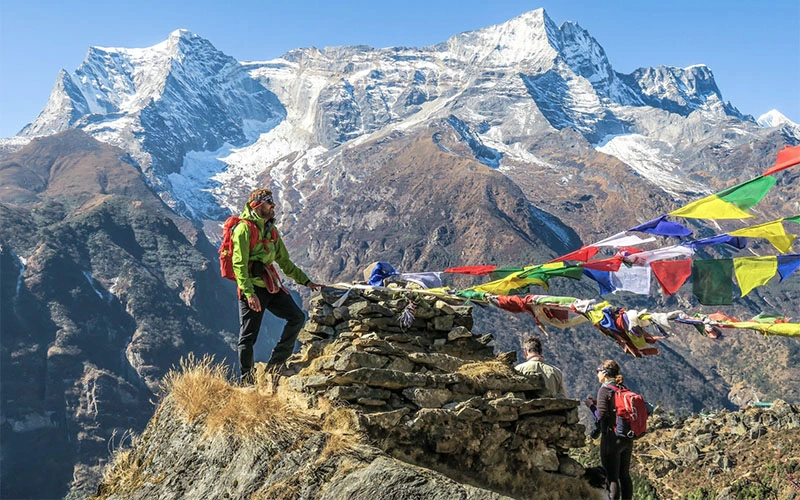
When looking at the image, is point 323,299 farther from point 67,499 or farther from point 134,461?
point 67,499

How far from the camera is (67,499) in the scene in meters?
115

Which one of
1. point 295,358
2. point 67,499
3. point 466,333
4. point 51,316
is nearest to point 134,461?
point 295,358

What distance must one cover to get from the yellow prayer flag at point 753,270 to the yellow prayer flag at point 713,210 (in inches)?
31.6

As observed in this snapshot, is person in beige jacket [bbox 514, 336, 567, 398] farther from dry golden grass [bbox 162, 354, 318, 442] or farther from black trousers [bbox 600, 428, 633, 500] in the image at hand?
dry golden grass [bbox 162, 354, 318, 442]

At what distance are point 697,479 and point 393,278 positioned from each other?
17.5 meters

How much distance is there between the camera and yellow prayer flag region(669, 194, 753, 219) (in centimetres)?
1056

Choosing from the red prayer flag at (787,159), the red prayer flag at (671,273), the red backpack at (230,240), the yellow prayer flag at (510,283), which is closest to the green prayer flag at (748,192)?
the red prayer flag at (787,159)

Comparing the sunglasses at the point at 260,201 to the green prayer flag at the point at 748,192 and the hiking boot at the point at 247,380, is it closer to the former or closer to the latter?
the hiking boot at the point at 247,380

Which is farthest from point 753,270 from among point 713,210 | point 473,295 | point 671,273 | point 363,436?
point 363,436

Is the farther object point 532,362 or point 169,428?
point 532,362

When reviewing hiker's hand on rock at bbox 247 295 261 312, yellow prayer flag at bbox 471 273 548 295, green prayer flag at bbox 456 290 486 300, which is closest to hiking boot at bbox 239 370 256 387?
hiker's hand on rock at bbox 247 295 261 312

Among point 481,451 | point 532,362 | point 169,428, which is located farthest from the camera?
point 532,362

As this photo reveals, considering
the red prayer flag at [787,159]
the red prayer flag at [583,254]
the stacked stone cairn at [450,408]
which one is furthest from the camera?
the red prayer flag at [583,254]

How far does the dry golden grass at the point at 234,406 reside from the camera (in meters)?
8.00
